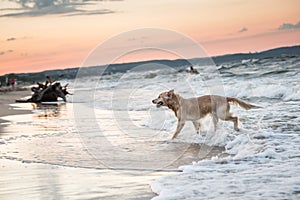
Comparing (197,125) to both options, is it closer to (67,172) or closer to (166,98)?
(166,98)

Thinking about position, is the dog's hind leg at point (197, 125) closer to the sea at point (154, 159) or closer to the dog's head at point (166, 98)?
the sea at point (154, 159)

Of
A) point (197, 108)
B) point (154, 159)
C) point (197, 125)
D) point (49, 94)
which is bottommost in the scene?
point (154, 159)

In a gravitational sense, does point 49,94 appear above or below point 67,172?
above

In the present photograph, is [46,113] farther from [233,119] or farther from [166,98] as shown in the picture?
[233,119]

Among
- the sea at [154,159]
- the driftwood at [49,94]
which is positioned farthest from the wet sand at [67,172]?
the driftwood at [49,94]

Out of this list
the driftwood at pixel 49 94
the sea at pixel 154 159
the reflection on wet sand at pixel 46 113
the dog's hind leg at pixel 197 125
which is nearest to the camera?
the sea at pixel 154 159

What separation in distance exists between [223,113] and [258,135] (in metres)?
1.72

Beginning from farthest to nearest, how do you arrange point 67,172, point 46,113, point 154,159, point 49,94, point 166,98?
1. point 49,94
2. point 46,113
3. point 166,98
4. point 154,159
5. point 67,172

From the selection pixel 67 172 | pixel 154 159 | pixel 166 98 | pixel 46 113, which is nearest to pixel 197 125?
pixel 166 98

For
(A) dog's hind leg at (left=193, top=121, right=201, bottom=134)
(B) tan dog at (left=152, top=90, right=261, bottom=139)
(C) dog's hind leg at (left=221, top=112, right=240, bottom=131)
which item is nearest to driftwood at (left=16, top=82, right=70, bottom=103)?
(B) tan dog at (left=152, top=90, right=261, bottom=139)

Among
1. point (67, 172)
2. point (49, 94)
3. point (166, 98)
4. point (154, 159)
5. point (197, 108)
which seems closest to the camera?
point (67, 172)

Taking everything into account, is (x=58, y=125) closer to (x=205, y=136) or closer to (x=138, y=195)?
(x=205, y=136)

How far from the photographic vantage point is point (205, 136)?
1045 cm

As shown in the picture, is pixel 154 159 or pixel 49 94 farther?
pixel 49 94
